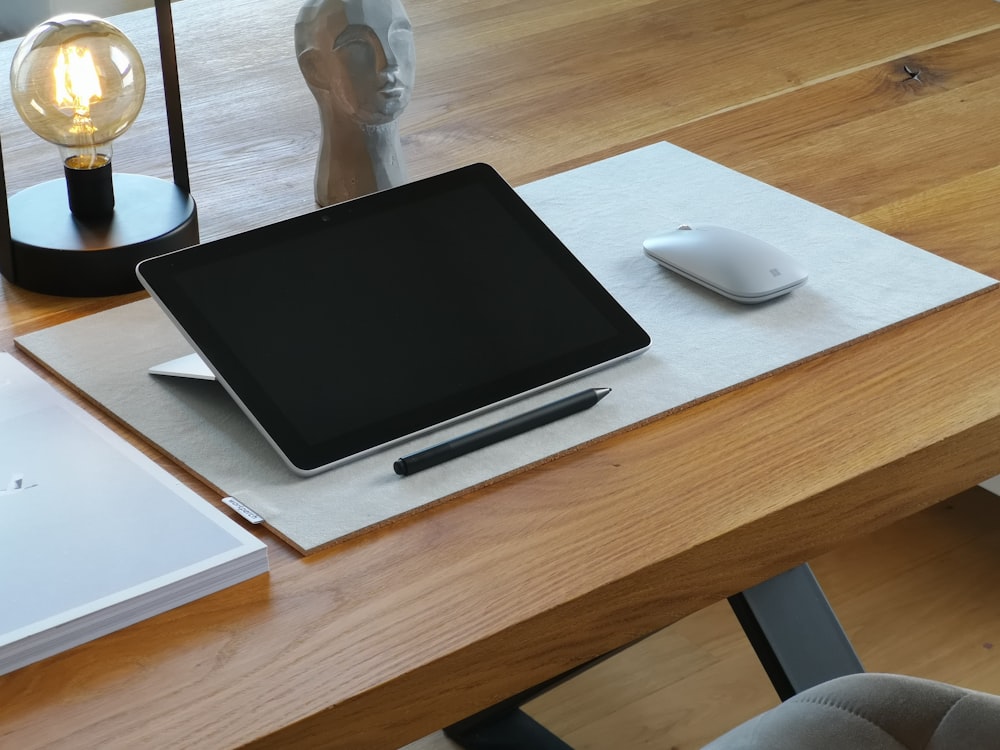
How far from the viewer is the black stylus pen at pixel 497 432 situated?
2.55 ft

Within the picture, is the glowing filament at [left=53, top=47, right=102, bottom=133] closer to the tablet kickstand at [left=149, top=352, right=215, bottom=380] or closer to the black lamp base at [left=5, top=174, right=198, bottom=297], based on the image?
the black lamp base at [left=5, top=174, right=198, bottom=297]

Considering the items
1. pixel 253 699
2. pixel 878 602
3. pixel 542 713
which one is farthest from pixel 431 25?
pixel 253 699

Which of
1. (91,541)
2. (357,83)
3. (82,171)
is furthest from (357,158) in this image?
(91,541)

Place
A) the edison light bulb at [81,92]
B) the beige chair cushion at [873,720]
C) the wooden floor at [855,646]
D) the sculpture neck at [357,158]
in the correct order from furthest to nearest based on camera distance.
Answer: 1. the wooden floor at [855,646]
2. the sculpture neck at [357,158]
3. the edison light bulb at [81,92]
4. the beige chair cushion at [873,720]

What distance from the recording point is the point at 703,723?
5.21 feet

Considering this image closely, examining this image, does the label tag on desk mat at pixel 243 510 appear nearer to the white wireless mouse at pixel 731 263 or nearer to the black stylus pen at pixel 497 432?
the black stylus pen at pixel 497 432

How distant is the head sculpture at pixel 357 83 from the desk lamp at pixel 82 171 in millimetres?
119

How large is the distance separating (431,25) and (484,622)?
1.02 m

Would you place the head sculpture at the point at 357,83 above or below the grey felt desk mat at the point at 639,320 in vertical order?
above

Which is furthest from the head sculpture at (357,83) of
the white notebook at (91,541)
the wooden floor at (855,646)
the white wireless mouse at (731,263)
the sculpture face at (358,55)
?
the wooden floor at (855,646)

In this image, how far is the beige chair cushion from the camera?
0.57 meters

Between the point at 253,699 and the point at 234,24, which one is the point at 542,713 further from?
the point at 253,699

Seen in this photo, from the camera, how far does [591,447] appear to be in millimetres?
812

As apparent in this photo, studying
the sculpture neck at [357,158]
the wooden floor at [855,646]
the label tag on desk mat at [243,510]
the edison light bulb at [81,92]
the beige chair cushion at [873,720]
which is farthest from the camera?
the wooden floor at [855,646]
